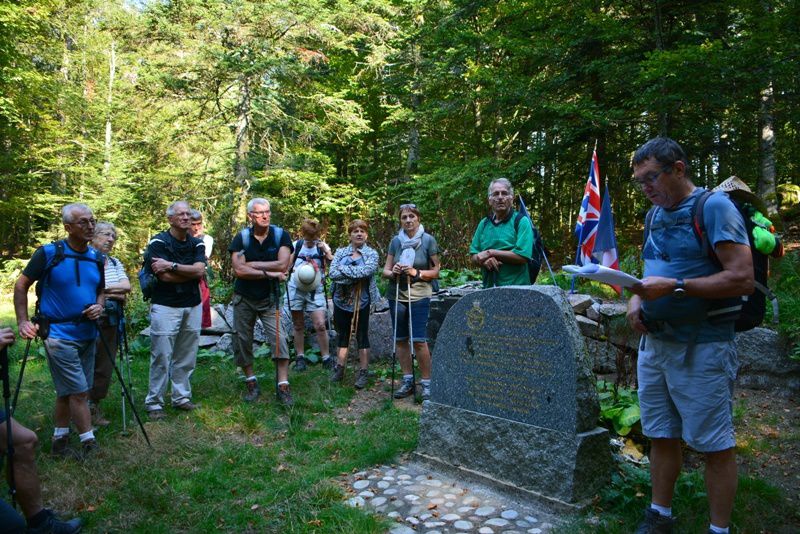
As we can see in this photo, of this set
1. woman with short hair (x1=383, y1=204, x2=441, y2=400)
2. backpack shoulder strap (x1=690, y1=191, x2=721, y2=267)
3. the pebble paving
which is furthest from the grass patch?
backpack shoulder strap (x1=690, y1=191, x2=721, y2=267)

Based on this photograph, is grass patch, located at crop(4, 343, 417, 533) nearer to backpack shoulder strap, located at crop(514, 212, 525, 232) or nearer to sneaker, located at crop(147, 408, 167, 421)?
sneaker, located at crop(147, 408, 167, 421)

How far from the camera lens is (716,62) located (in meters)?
7.79

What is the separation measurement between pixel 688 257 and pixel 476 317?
1647 millimetres

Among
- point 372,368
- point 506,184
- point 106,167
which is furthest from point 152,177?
point 506,184

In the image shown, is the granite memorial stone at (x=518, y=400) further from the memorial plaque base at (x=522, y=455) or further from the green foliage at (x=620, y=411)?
the green foliage at (x=620, y=411)

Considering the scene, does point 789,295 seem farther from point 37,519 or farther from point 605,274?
point 37,519

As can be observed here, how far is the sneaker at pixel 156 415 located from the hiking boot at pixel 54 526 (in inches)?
79.5

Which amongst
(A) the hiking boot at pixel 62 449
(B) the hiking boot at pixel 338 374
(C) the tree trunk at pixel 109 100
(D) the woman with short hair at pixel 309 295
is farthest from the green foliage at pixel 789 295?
(C) the tree trunk at pixel 109 100

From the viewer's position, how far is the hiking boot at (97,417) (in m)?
5.23

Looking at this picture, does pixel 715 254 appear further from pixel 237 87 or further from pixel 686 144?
pixel 237 87

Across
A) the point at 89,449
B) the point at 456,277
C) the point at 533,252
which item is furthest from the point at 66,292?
the point at 456,277

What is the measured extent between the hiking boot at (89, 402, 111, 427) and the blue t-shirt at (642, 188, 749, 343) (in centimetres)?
492

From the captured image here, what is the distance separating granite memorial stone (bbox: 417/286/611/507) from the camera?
11.5 feet

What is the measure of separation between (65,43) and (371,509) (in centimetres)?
2134
